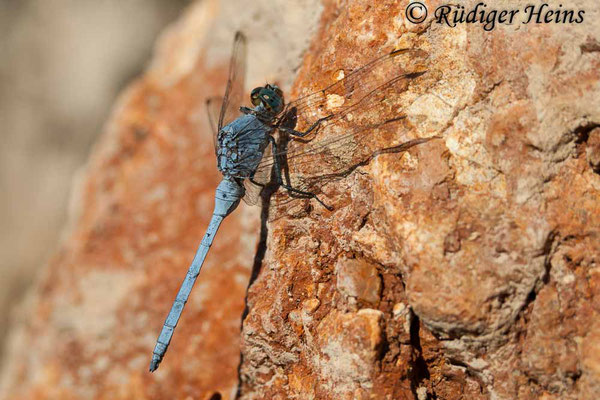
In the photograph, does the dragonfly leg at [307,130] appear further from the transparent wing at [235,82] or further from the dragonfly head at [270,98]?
the transparent wing at [235,82]

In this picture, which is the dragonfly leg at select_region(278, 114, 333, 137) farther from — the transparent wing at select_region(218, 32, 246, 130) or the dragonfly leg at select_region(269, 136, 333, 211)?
the transparent wing at select_region(218, 32, 246, 130)

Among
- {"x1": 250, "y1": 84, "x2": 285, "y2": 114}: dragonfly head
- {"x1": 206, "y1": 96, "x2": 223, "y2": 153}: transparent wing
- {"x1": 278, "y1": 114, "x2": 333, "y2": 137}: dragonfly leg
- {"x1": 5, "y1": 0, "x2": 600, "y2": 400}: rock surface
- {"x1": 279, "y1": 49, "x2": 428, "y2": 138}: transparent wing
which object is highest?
{"x1": 206, "y1": 96, "x2": 223, "y2": 153}: transparent wing

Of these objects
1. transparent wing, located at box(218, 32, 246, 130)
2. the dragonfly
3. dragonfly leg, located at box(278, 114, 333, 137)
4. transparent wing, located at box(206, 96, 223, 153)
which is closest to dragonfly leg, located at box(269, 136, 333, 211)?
the dragonfly

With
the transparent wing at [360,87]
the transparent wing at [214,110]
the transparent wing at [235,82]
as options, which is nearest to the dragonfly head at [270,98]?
the transparent wing at [360,87]

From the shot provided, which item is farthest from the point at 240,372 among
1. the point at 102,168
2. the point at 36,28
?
the point at 36,28

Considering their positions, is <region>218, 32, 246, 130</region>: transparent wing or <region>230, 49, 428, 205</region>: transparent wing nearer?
<region>230, 49, 428, 205</region>: transparent wing

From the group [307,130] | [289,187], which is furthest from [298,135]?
[289,187]

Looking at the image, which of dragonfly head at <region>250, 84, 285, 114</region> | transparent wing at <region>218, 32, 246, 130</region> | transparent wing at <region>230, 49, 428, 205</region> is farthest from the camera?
transparent wing at <region>218, 32, 246, 130</region>

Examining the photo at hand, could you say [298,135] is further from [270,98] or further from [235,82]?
[235,82]
